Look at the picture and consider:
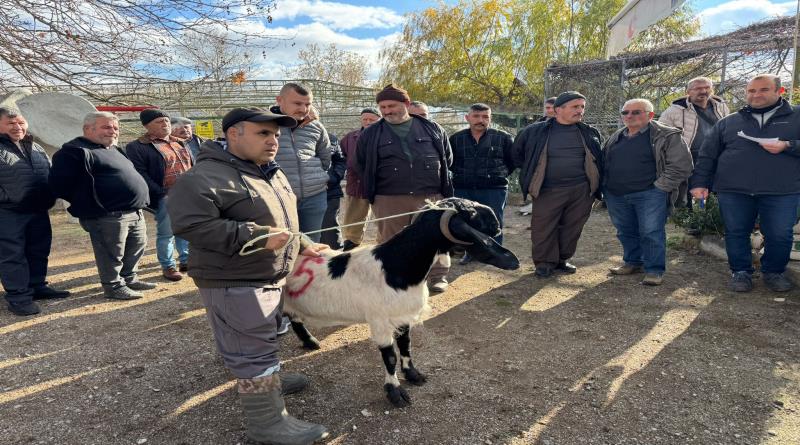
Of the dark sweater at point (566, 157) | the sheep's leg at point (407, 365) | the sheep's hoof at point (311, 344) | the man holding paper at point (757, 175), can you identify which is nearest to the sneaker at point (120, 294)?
the sheep's hoof at point (311, 344)

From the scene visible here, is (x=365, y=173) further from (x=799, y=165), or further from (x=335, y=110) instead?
(x=335, y=110)

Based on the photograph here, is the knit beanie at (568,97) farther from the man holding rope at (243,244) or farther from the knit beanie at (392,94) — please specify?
the man holding rope at (243,244)

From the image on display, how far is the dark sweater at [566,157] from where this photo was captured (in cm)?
513

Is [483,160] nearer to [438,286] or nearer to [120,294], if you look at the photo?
[438,286]

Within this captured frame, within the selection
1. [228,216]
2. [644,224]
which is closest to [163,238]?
[228,216]

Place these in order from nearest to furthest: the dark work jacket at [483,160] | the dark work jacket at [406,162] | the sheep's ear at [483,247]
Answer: the sheep's ear at [483,247]
the dark work jacket at [406,162]
the dark work jacket at [483,160]

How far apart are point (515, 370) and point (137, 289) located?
15.1 feet

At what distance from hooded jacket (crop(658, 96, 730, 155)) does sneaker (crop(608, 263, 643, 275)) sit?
1716 mm

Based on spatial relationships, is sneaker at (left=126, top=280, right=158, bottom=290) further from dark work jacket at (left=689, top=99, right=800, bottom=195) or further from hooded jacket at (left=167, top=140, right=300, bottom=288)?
dark work jacket at (left=689, top=99, right=800, bottom=195)

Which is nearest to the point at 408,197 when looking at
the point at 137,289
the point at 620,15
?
the point at 137,289

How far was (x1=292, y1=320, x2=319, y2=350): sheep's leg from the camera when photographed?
3707 millimetres

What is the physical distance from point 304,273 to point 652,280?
4120 millimetres

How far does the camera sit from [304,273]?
314 cm

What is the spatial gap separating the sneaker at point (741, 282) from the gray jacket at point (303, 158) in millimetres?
4611
